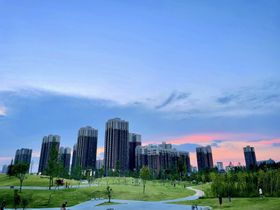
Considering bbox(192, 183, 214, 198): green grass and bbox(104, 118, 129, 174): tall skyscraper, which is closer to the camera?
bbox(192, 183, 214, 198): green grass

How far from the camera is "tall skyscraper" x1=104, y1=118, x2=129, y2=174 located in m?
192

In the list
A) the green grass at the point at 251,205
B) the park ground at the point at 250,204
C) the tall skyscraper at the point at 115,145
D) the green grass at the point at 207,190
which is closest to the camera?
the green grass at the point at 251,205

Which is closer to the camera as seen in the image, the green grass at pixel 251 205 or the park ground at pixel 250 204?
the green grass at pixel 251 205

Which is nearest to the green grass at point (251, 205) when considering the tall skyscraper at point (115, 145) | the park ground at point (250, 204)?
the park ground at point (250, 204)

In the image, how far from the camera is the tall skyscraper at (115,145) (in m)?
192

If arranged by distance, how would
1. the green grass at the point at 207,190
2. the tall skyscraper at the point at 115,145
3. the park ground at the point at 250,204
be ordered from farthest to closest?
1. the tall skyscraper at the point at 115,145
2. the green grass at the point at 207,190
3. the park ground at the point at 250,204

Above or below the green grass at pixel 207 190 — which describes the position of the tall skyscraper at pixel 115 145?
above

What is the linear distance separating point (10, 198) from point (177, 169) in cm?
8393

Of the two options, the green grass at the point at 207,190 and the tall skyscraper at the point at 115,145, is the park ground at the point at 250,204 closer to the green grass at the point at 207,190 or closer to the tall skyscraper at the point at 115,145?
the green grass at the point at 207,190

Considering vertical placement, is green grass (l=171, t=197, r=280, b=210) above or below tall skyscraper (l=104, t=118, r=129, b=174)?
below

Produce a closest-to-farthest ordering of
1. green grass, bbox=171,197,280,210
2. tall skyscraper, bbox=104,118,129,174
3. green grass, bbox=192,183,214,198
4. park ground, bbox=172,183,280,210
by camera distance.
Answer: green grass, bbox=171,197,280,210 → park ground, bbox=172,183,280,210 → green grass, bbox=192,183,214,198 → tall skyscraper, bbox=104,118,129,174

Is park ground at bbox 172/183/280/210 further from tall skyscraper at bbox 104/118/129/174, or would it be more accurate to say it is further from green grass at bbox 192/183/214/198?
tall skyscraper at bbox 104/118/129/174

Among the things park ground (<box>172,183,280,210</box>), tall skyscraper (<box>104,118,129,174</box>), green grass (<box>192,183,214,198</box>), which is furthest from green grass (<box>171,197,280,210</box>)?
tall skyscraper (<box>104,118,129,174</box>)

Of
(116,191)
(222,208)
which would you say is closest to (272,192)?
(222,208)
